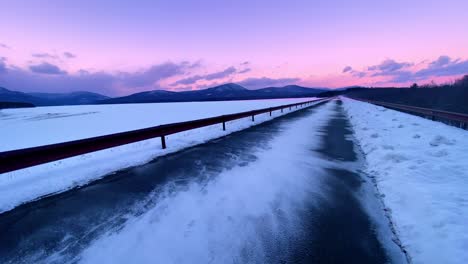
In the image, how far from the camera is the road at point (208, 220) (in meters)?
2.79

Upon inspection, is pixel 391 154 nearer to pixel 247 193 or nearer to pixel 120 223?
pixel 247 193

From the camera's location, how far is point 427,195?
4020 mm

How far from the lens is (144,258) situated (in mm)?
2686

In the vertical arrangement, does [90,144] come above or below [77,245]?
above

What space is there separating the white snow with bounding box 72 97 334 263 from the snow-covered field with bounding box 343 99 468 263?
4.57ft

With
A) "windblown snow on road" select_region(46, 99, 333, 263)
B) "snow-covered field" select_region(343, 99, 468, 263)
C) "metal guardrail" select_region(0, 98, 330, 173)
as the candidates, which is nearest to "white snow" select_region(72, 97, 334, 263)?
"windblown snow on road" select_region(46, 99, 333, 263)

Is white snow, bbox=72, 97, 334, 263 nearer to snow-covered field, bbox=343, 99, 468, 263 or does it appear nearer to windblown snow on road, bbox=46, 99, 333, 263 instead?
windblown snow on road, bbox=46, 99, 333, 263

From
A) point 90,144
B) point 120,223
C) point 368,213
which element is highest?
point 90,144

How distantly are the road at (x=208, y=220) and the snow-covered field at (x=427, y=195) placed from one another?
0.30 meters

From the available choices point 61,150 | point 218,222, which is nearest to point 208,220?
point 218,222

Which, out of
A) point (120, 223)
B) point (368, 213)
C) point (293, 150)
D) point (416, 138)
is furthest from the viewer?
point (416, 138)

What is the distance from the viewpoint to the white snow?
276 centimetres

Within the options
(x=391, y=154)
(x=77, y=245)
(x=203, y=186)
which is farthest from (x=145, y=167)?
(x=391, y=154)

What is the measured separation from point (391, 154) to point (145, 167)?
7.11 metres
